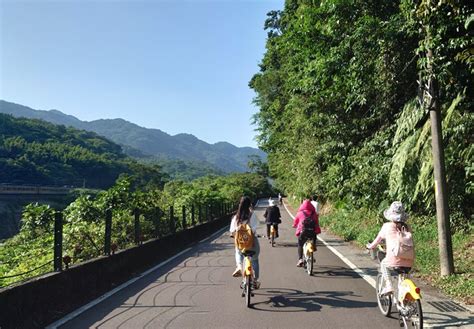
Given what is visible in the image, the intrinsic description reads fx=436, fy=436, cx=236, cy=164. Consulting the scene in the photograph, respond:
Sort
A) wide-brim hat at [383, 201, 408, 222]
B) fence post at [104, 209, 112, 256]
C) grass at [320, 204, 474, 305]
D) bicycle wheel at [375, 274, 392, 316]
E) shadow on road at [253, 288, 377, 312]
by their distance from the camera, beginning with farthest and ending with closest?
1. fence post at [104, 209, 112, 256]
2. grass at [320, 204, 474, 305]
3. shadow on road at [253, 288, 377, 312]
4. bicycle wheel at [375, 274, 392, 316]
5. wide-brim hat at [383, 201, 408, 222]

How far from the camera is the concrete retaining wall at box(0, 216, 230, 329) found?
19.9ft

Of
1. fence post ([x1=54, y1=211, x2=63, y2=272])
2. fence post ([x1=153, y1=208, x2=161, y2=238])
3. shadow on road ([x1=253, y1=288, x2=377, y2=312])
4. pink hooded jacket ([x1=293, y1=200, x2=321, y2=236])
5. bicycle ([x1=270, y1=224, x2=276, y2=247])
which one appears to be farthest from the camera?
bicycle ([x1=270, y1=224, x2=276, y2=247])

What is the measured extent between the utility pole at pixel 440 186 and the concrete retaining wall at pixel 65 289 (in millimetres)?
7038

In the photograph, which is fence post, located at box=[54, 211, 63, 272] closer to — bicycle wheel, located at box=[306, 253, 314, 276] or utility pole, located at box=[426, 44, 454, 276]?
bicycle wheel, located at box=[306, 253, 314, 276]

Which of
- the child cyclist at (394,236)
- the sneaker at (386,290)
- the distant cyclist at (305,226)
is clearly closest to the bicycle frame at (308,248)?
the distant cyclist at (305,226)

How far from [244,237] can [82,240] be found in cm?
605

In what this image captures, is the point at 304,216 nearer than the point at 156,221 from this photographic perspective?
Yes

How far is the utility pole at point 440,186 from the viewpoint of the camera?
8.91m

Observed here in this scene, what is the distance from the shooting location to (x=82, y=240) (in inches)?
471

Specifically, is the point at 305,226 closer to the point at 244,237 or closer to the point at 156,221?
the point at 244,237

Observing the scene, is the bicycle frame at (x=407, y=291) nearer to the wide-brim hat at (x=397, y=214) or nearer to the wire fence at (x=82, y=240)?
the wide-brim hat at (x=397, y=214)

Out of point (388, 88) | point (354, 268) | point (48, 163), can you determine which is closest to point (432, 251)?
point (354, 268)

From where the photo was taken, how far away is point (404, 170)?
39.2ft

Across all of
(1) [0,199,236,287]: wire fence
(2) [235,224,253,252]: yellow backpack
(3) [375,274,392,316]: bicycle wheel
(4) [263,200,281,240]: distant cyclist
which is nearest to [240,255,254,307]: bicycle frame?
(2) [235,224,253,252]: yellow backpack
